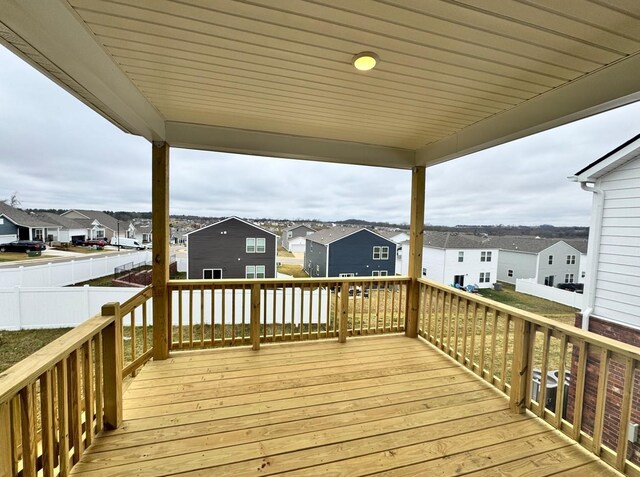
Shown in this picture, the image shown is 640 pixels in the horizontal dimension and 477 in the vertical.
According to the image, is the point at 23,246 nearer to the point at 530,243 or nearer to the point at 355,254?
the point at 355,254

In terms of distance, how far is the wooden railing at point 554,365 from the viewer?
1853mm

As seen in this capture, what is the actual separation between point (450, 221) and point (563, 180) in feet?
4.19

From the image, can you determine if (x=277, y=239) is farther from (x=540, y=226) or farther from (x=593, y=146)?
(x=593, y=146)

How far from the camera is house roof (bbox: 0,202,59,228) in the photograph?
Result: 1.34 m

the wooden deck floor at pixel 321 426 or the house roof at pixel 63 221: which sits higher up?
the house roof at pixel 63 221

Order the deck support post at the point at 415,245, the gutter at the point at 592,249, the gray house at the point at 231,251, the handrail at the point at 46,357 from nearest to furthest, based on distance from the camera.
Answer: the handrail at the point at 46,357
the gutter at the point at 592,249
the gray house at the point at 231,251
the deck support post at the point at 415,245

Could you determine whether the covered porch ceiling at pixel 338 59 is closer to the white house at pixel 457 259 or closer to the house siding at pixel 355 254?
the white house at pixel 457 259

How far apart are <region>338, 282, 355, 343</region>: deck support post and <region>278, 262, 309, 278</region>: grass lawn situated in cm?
54

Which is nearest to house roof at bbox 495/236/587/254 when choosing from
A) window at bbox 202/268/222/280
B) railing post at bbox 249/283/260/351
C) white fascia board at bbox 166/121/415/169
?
white fascia board at bbox 166/121/415/169

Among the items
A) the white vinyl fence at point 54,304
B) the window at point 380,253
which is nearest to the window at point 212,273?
the white vinyl fence at point 54,304

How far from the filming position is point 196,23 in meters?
1.56

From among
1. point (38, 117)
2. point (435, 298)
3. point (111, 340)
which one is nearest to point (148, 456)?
point (111, 340)

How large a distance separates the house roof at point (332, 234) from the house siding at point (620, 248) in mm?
2273

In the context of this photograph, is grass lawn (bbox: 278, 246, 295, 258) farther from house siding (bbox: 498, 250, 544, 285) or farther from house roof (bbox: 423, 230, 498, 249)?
house siding (bbox: 498, 250, 544, 285)
